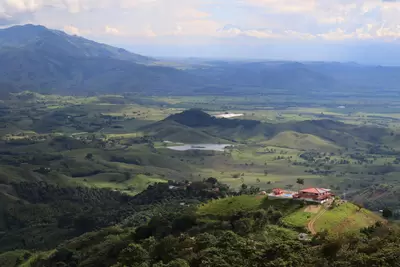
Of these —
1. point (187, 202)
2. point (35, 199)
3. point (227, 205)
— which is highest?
point (227, 205)

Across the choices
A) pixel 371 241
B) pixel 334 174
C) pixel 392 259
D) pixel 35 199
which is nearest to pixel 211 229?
pixel 371 241

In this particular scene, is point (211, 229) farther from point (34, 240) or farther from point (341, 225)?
point (34, 240)

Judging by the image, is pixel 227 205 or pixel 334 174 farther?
pixel 334 174

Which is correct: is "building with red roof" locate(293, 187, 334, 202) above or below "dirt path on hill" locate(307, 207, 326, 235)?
above

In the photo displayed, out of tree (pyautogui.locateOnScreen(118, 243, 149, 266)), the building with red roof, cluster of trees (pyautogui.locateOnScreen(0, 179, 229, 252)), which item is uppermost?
the building with red roof

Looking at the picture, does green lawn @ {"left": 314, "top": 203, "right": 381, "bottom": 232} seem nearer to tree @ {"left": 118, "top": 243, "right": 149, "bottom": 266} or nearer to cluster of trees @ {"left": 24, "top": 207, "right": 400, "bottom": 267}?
cluster of trees @ {"left": 24, "top": 207, "right": 400, "bottom": 267}

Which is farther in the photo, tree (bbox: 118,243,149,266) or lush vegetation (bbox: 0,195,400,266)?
tree (bbox: 118,243,149,266)

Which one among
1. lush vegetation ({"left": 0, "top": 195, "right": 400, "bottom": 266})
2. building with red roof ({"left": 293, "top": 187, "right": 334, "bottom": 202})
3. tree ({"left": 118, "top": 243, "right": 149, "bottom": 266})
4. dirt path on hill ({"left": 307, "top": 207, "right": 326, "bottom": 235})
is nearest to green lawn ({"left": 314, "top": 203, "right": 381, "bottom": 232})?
dirt path on hill ({"left": 307, "top": 207, "right": 326, "bottom": 235})

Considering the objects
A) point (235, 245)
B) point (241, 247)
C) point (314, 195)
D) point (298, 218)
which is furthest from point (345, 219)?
point (241, 247)

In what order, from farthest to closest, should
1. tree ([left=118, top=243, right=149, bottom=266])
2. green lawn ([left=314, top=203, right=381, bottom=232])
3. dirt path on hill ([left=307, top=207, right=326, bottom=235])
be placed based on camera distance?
green lawn ([left=314, top=203, right=381, bottom=232]) < dirt path on hill ([left=307, top=207, right=326, bottom=235]) < tree ([left=118, top=243, right=149, bottom=266])

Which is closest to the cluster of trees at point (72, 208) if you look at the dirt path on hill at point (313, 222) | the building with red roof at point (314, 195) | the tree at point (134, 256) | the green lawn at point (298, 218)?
the building with red roof at point (314, 195)

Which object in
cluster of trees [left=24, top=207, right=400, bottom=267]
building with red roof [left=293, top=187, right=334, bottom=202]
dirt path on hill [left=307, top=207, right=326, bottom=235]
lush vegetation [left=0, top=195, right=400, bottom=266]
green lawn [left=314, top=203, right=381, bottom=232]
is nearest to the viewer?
cluster of trees [left=24, top=207, right=400, bottom=267]
